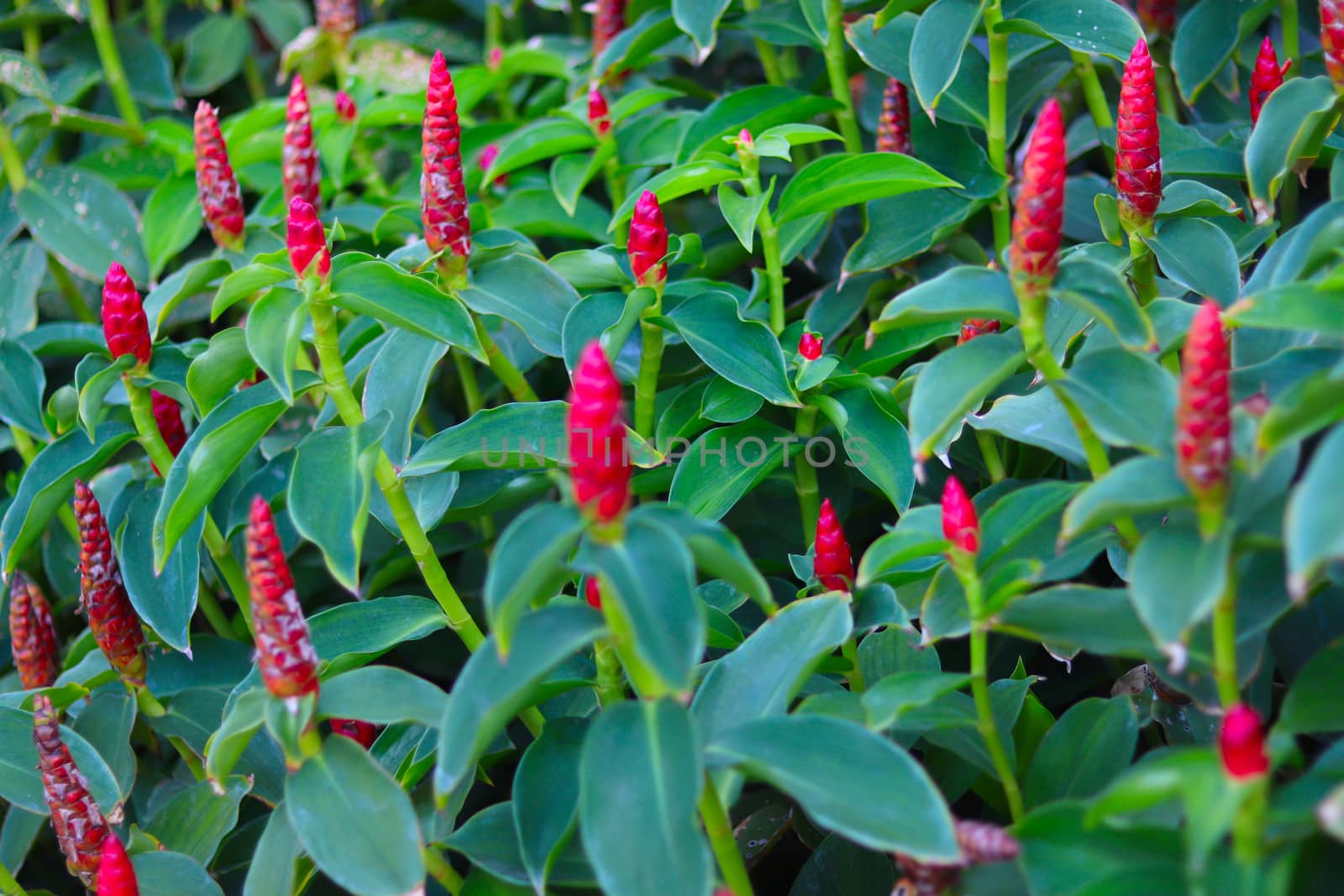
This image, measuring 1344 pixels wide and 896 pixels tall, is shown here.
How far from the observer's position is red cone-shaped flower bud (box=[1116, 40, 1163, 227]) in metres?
0.90

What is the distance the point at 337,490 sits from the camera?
32.0 inches

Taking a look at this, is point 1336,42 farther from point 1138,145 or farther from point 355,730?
point 355,730

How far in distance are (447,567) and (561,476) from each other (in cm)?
86

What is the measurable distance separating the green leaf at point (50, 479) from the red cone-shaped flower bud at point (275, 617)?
41cm

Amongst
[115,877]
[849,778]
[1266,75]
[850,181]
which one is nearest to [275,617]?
[115,877]

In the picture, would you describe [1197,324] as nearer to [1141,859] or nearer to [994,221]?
[1141,859]

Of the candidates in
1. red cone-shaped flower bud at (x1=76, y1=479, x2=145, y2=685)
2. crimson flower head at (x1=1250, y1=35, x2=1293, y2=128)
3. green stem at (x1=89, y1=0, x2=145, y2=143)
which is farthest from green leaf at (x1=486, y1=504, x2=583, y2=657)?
green stem at (x1=89, y1=0, x2=145, y2=143)

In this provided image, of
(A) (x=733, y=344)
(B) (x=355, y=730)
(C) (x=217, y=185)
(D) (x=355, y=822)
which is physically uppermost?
(C) (x=217, y=185)

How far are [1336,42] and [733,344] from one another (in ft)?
1.83

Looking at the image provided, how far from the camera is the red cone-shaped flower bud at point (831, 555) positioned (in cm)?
88

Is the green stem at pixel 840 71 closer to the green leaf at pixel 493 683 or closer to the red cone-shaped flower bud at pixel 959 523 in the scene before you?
the red cone-shaped flower bud at pixel 959 523

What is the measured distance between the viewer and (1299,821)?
1.93 feet

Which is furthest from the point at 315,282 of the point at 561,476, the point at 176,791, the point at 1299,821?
the point at 1299,821

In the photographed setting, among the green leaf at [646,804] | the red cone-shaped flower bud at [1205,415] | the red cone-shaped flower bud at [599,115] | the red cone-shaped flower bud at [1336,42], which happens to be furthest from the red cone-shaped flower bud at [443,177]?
the red cone-shaped flower bud at [1336,42]
